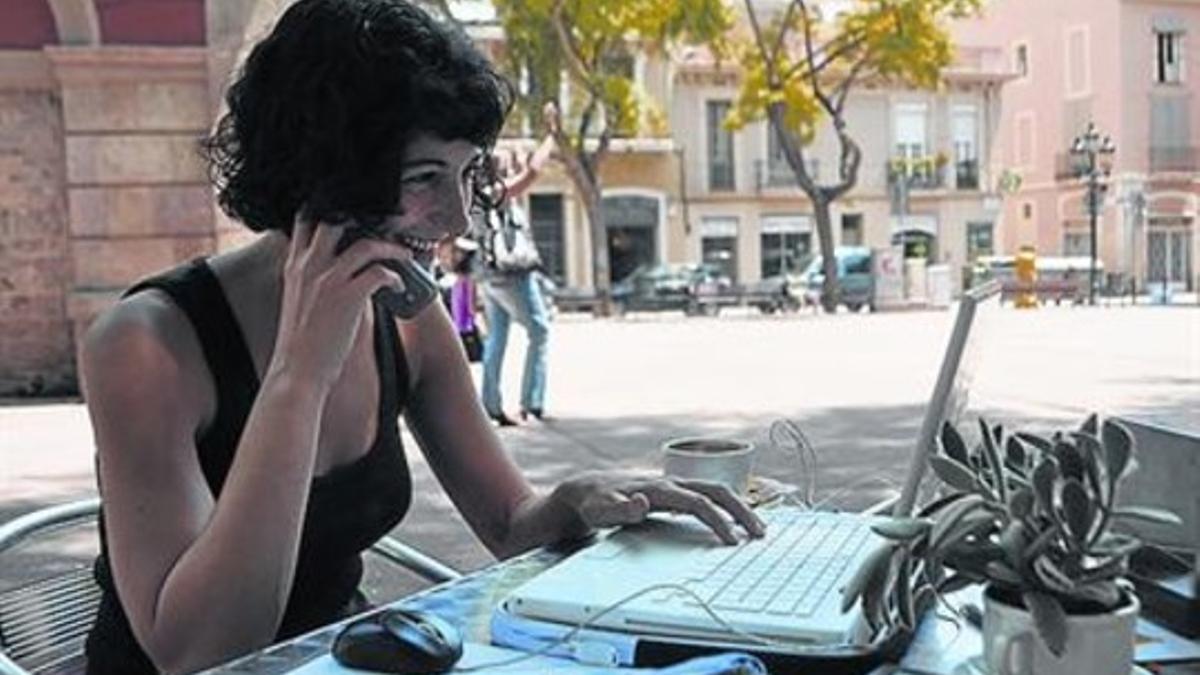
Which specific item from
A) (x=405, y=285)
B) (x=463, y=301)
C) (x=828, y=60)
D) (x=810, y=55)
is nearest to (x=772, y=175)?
(x=810, y=55)

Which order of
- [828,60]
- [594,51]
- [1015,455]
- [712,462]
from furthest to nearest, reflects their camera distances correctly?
[828,60]
[594,51]
[712,462]
[1015,455]

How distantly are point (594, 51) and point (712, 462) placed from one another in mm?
22135

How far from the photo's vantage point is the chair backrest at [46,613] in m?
1.73

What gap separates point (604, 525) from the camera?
160 centimetres

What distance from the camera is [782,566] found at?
1354 millimetres

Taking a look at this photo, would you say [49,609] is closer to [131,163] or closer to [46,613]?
[46,613]

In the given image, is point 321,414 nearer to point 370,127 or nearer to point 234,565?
point 234,565

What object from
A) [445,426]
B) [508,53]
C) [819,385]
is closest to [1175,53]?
[508,53]

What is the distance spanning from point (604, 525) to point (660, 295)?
25327 mm

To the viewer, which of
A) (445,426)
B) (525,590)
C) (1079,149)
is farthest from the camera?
(1079,149)

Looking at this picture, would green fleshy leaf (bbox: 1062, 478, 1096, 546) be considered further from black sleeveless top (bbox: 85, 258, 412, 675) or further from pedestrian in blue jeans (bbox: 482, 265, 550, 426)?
pedestrian in blue jeans (bbox: 482, 265, 550, 426)

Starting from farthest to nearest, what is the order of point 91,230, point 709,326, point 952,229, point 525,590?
point 952,229 → point 709,326 → point 91,230 → point 525,590

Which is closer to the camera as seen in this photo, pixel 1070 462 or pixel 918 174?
pixel 1070 462

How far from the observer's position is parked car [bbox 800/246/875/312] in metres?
26.0
